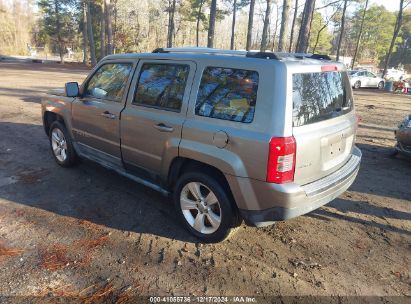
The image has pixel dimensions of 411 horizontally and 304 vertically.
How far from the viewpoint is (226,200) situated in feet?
10.6

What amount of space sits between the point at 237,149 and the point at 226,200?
0.56m

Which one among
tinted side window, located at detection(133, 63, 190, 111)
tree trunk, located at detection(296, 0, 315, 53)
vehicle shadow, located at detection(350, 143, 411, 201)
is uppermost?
tree trunk, located at detection(296, 0, 315, 53)

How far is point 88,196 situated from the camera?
14.9 ft

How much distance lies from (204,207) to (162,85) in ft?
4.77

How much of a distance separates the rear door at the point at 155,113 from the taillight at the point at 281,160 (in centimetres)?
108

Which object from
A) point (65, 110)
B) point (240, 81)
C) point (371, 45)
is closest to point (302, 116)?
point (240, 81)

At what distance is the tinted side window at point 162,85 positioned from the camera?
3570 millimetres

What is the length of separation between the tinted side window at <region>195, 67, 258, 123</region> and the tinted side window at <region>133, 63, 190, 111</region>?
31cm

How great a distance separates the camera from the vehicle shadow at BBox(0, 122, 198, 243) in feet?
12.8

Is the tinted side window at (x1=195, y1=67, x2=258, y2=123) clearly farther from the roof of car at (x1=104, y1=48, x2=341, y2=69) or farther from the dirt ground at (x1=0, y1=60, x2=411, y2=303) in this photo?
the dirt ground at (x1=0, y1=60, x2=411, y2=303)

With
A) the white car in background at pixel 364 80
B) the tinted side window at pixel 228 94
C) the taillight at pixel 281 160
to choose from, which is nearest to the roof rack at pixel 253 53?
the tinted side window at pixel 228 94

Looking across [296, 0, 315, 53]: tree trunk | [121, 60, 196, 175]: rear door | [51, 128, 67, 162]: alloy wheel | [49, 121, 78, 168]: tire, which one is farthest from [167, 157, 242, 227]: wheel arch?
[296, 0, 315, 53]: tree trunk

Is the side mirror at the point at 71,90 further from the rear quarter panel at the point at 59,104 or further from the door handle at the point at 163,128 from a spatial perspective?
the door handle at the point at 163,128

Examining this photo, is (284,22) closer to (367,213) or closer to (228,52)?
(367,213)
